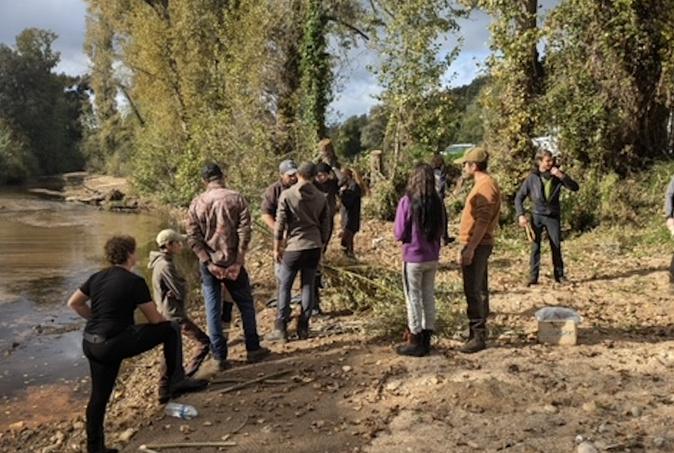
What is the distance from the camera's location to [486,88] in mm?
15531

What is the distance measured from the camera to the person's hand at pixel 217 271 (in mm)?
6473

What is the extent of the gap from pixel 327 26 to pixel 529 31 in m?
8.99

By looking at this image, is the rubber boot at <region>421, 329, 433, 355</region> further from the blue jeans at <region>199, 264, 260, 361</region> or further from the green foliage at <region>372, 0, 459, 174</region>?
the green foliage at <region>372, 0, 459, 174</region>

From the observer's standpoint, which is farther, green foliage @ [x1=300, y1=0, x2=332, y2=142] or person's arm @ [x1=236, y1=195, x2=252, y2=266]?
green foliage @ [x1=300, y1=0, x2=332, y2=142]

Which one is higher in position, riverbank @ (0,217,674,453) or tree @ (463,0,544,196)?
tree @ (463,0,544,196)

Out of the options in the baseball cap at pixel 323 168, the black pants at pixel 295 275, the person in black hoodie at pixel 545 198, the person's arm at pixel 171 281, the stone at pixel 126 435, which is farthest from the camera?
the person in black hoodie at pixel 545 198

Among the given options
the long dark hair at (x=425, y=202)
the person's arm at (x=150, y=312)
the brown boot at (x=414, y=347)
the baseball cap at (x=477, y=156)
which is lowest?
the brown boot at (x=414, y=347)

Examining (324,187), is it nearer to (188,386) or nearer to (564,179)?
(564,179)

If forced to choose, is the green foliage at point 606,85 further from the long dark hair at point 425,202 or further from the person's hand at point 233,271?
the person's hand at point 233,271

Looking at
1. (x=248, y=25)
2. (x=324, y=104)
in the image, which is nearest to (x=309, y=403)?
(x=324, y=104)

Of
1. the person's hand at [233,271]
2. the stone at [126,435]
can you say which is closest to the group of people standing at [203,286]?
the person's hand at [233,271]

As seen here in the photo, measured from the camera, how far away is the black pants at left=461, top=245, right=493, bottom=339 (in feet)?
21.3

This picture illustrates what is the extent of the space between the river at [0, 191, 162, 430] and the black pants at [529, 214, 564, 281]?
6.15 meters

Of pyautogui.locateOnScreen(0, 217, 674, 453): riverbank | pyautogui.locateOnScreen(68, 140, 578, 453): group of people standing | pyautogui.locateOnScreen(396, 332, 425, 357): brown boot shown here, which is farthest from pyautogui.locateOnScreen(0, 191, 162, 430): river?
pyautogui.locateOnScreen(396, 332, 425, 357): brown boot
